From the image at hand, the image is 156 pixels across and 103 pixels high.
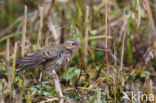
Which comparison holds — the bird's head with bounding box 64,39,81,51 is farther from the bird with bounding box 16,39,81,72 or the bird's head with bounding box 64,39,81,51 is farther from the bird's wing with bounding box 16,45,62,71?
the bird's wing with bounding box 16,45,62,71

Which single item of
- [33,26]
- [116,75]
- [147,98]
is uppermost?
[33,26]

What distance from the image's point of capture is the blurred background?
4305 millimetres

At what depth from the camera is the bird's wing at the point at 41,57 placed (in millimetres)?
4438

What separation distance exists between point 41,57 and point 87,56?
1845 mm

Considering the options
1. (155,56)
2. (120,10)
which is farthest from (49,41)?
(120,10)

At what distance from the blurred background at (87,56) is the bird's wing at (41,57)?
0.70ft

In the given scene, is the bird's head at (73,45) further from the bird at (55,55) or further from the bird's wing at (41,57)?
the bird's wing at (41,57)

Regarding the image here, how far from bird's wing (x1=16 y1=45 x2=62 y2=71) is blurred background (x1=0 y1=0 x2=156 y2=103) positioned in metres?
0.21

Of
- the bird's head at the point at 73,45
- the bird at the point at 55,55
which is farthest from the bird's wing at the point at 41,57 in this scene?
the bird's head at the point at 73,45

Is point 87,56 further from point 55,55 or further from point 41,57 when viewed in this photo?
point 41,57

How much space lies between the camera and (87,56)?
634 centimetres

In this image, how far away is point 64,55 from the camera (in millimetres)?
4918

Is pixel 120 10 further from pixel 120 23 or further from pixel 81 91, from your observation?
pixel 81 91

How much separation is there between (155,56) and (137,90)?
1.14 metres
